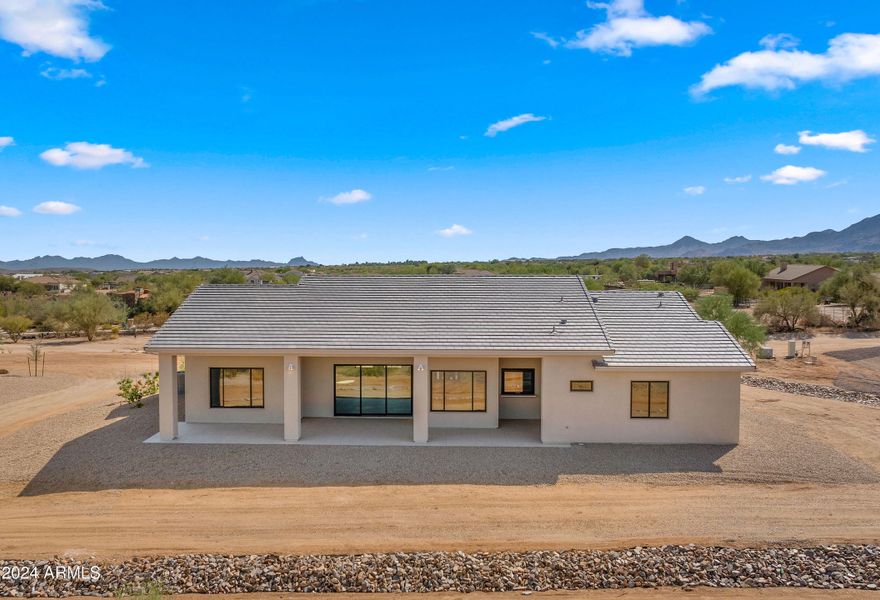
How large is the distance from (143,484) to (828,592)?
1328 cm

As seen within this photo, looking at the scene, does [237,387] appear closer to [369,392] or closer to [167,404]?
[167,404]

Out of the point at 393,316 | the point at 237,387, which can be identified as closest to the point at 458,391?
the point at 393,316

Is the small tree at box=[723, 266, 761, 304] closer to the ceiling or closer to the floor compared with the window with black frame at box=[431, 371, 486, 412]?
closer to the ceiling

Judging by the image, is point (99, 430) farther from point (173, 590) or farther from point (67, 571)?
point (173, 590)

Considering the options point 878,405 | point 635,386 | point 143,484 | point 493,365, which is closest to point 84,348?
point 143,484

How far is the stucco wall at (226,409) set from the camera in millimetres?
17156

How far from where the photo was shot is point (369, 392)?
58.5ft

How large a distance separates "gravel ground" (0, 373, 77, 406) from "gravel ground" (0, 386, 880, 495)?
772 centimetres

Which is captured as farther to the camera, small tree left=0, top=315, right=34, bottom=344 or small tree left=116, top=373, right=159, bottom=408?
small tree left=0, top=315, right=34, bottom=344

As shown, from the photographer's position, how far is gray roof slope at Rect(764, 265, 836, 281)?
64.2 metres

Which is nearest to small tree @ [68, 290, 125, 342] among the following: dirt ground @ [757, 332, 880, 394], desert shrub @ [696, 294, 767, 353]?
desert shrub @ [696, 294, 767, 353]

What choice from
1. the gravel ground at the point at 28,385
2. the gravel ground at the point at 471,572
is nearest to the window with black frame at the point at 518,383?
the gravel ground at the point at 471,572

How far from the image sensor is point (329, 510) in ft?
38.8

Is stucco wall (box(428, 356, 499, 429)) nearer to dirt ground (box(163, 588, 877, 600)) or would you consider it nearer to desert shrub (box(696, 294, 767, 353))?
dirt ground (box(163, 588, 877, 600))
